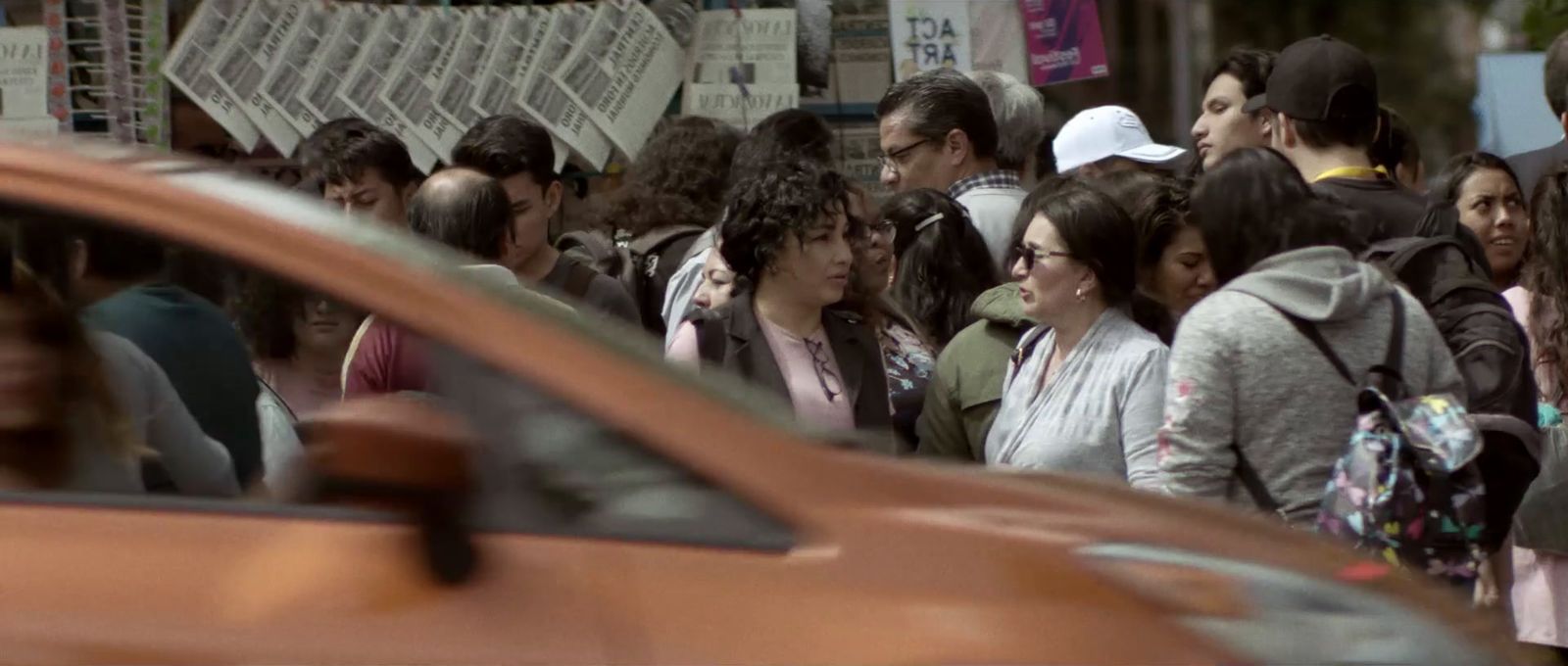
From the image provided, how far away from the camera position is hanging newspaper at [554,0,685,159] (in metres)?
7.21

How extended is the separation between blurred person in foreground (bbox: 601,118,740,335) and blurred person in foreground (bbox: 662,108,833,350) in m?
0.13

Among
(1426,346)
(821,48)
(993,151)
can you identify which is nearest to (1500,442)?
(1426,346)

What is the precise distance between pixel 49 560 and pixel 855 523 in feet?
3.20

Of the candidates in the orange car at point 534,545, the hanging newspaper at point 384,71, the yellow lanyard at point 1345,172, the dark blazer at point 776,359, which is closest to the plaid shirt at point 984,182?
the dark blazer at point 776,359

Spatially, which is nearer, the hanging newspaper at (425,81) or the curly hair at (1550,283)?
the curly hair at (1550,283)

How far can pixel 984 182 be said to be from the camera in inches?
258

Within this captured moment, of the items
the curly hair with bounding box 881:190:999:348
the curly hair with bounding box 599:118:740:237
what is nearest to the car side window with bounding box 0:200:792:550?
the curly hair with bounding box 881:190:999:348

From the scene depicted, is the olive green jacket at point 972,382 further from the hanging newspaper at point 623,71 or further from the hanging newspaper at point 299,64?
the hanging newspaper at point 299,64

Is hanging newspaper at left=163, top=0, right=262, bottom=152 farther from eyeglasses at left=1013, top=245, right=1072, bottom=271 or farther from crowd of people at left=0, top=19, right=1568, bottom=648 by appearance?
eyeglasses at left=1013, top=245, right=1072, bottom=271

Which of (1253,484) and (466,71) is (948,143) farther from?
(1253,484)

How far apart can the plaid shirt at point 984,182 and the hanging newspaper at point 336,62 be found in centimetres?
198

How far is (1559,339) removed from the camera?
5777 millimetres

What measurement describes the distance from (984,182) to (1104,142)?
0.66 meters

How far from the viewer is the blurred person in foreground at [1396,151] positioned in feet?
20.8
